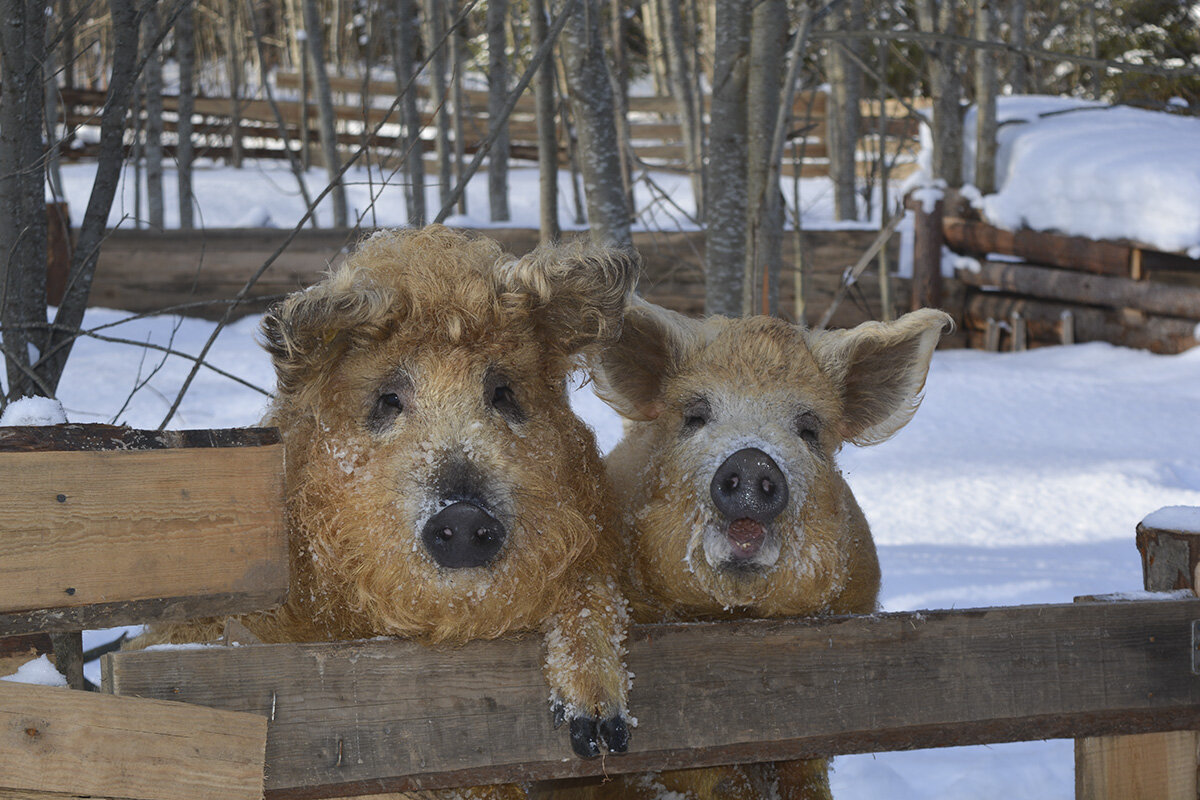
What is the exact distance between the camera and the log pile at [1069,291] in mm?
9492

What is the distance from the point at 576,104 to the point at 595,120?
5.6 inches

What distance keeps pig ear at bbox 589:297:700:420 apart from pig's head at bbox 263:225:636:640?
1.52ft

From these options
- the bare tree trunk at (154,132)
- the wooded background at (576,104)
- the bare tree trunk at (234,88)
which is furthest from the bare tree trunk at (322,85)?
the bare tree trunk at (234,88)

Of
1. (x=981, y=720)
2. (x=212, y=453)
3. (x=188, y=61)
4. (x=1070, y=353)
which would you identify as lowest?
(x=1070, y=353)

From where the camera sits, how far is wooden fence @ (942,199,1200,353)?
374 inches

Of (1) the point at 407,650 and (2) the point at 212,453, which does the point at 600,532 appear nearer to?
(1) the point at 407,650

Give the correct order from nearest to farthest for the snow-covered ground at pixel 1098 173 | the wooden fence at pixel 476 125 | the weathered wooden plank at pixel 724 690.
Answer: the weathered wooden plank at pixel 724 690, the snow-covered ground at pixel 1098 173, the wooden fence at pixel 476 125

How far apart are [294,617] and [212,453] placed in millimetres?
594

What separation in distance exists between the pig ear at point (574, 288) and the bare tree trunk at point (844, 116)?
11.6m

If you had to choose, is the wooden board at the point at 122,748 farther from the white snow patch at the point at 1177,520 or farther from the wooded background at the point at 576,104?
the white snow patch at the point at 1177,520

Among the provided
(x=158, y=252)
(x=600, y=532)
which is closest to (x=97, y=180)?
(x=600, y=532)

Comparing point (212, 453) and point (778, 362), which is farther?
point (778, 362)

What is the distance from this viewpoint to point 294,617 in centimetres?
247

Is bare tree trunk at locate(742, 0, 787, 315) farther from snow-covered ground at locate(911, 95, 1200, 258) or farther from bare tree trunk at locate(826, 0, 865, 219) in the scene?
bare tree trunk at locate(826, 0, 865, 219)
